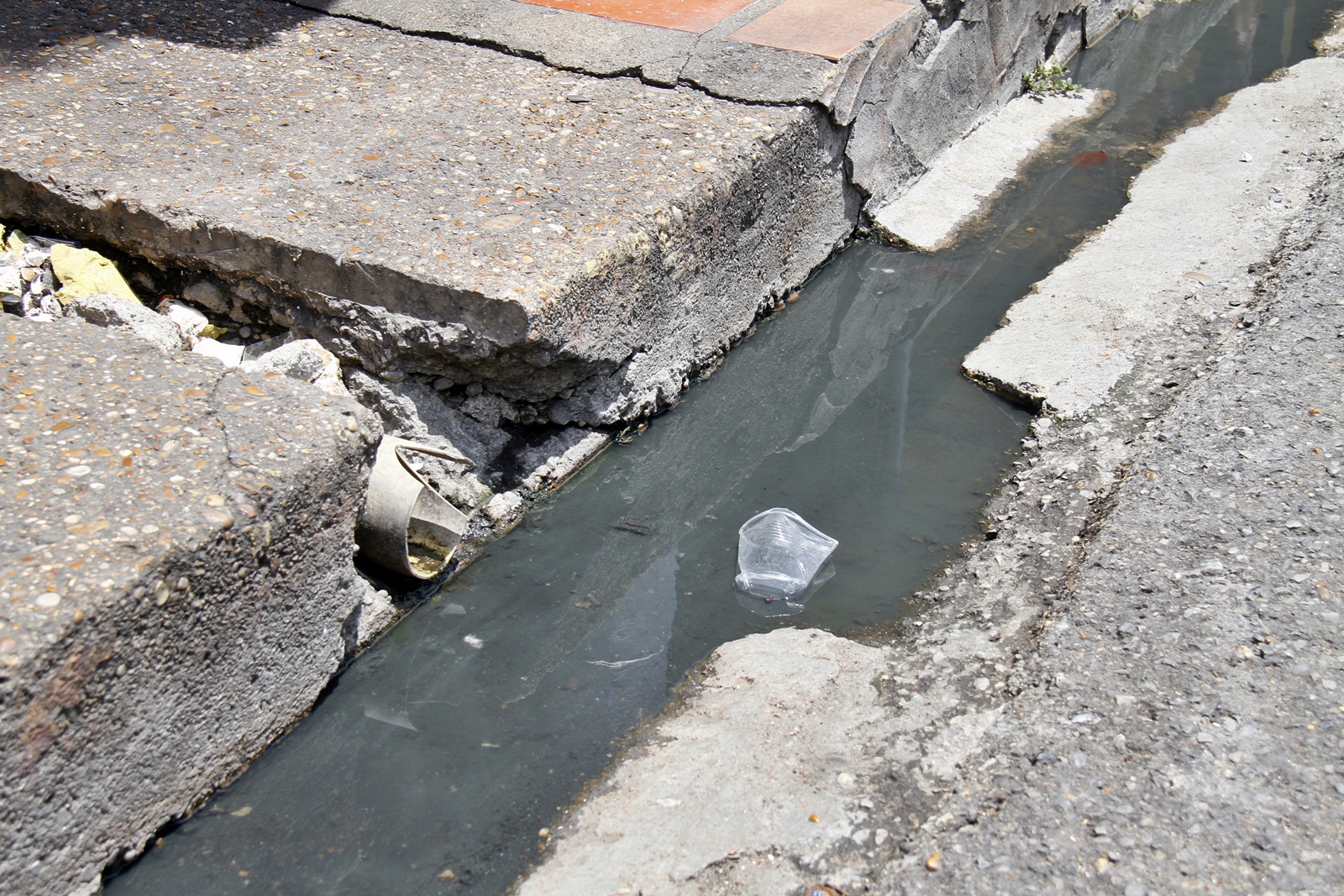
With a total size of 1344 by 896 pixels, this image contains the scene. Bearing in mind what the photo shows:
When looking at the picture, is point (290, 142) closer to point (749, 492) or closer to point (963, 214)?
point (749, 492)

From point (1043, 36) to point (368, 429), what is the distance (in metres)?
4.56

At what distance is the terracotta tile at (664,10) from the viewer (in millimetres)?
3973

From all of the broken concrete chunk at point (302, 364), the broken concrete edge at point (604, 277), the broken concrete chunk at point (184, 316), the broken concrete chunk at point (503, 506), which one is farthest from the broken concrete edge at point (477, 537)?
the broken concrete chunk at point (184, 316)

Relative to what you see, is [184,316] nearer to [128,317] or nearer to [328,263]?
[128,317]

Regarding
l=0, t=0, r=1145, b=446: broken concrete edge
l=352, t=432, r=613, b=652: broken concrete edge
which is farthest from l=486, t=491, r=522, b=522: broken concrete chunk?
l=0, t=0, r=1145, b=446: broken concrete edge

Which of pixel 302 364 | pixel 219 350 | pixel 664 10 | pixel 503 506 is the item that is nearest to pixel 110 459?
pixel 302 364

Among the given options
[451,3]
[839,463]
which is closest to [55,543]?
[839,463]

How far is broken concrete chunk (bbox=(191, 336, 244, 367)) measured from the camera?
8.91 ft

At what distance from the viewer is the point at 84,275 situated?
9.12 feet

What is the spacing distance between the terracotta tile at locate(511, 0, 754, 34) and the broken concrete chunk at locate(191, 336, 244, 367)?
203cm

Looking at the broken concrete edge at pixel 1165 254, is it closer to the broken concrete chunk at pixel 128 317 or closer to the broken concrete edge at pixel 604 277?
the broken concrete edge at pixel 604 277

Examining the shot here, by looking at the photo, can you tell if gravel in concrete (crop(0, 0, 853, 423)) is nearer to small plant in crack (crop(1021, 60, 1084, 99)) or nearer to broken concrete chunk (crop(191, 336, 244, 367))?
broken concrete chunk (crop(191, 336, 244, 367))

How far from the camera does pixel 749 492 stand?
2.95 metres

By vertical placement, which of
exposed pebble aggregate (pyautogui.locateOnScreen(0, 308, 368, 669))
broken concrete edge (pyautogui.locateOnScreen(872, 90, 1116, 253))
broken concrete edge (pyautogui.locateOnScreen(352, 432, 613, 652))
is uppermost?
exposed pebble aggregate (pyautogui.locateOnScreen(0, 308, 368, 669))
